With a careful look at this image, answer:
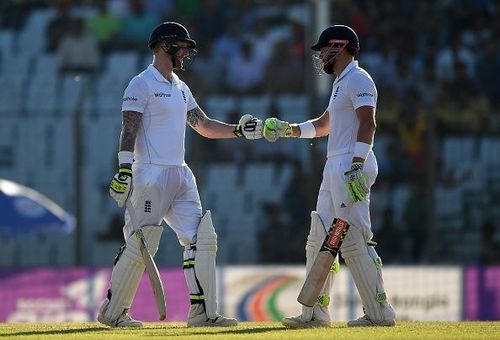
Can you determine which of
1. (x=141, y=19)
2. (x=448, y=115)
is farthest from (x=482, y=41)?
(x=141, y=19)

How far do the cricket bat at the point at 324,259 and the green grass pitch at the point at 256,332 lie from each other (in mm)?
279

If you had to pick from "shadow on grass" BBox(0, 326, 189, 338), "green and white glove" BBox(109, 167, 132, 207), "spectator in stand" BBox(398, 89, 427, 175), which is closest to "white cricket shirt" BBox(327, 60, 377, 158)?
"green and white glove" BBox(109, 167, 132, 207)

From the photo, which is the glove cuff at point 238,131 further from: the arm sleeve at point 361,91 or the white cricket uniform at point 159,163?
the arm sleeve at point 361,91

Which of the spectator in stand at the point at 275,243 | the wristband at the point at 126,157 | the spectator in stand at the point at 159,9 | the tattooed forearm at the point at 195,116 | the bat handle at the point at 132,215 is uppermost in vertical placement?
the spectator in stand at the point at 159,9

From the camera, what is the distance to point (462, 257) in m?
17.0

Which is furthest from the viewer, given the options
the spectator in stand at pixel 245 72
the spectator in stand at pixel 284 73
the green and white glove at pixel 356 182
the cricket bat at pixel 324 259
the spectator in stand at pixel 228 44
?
the spectator in stand at pixel 228 44

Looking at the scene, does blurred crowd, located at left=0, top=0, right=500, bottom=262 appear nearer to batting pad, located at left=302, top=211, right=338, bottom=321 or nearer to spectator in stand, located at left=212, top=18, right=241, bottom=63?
spectator in stand, located at left=212, top=18, right=241, bottom=63

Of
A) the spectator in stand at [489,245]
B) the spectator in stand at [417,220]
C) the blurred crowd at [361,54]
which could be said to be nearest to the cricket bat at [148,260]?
the blurred crowd at [361,54]

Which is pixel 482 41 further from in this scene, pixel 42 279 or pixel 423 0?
pixel 42 279

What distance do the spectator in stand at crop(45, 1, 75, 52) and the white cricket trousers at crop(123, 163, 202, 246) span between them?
37.4ft

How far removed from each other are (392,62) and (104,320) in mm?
10278

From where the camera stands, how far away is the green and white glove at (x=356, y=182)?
30.8ft

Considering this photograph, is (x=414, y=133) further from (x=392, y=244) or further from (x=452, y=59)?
(x=452, y=59)

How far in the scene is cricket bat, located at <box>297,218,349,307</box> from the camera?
953 centimetres
